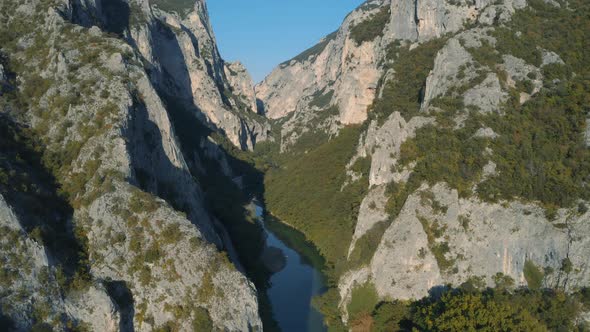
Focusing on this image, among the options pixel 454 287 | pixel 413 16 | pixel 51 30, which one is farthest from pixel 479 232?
pixel 413 16

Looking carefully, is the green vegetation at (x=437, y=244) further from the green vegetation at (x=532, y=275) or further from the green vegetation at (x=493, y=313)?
the green vegetation at (x=532, y=275)

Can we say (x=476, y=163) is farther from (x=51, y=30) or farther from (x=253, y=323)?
(x=51, y=30)

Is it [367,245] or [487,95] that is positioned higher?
[487,95]

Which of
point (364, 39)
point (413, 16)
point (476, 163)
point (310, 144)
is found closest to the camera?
point (476, 163)

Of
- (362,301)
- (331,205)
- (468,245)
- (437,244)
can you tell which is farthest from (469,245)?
(331,205)

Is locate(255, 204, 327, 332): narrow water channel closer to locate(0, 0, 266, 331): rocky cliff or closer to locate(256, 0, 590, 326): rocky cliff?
locate(256, 0, 590, 326): rocky cliff

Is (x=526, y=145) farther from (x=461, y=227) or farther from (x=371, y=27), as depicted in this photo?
(x=371, y=27)
